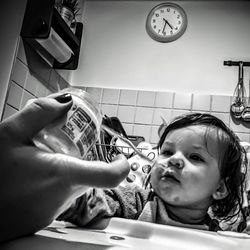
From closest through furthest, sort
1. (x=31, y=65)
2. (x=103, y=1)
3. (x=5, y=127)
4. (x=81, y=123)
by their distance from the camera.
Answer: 1. (x=5, y=127)
2. (x=81, y=123)
3. (x=31, y=65)
4. (x=103, y=1)

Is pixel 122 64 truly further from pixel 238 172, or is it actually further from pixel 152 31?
pixel 238 172

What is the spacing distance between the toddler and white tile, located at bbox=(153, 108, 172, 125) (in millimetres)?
1056

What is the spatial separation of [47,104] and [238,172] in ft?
2.64

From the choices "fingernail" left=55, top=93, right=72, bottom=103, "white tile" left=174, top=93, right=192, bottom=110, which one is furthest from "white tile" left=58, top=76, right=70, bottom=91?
"fingernail" left=55, top=93, right=72, bottom=103

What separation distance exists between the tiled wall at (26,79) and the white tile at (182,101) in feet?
2.58

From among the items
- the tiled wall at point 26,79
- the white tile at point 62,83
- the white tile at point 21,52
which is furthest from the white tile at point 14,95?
the white tile at point 62,83

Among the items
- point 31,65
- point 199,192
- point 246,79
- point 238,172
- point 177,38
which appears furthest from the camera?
point 177,38

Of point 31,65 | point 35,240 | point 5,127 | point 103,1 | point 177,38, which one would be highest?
point 103,1

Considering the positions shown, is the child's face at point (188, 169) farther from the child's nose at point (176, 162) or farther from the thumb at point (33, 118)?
the thumb at point (33, 118)

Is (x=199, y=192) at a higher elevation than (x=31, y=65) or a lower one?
lower

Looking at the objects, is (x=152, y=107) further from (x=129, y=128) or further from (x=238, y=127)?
(x=238, y=127)

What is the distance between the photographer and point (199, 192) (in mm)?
863

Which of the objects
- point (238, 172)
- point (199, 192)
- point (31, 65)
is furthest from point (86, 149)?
point (31, 65)

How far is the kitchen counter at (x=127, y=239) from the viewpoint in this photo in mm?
355
